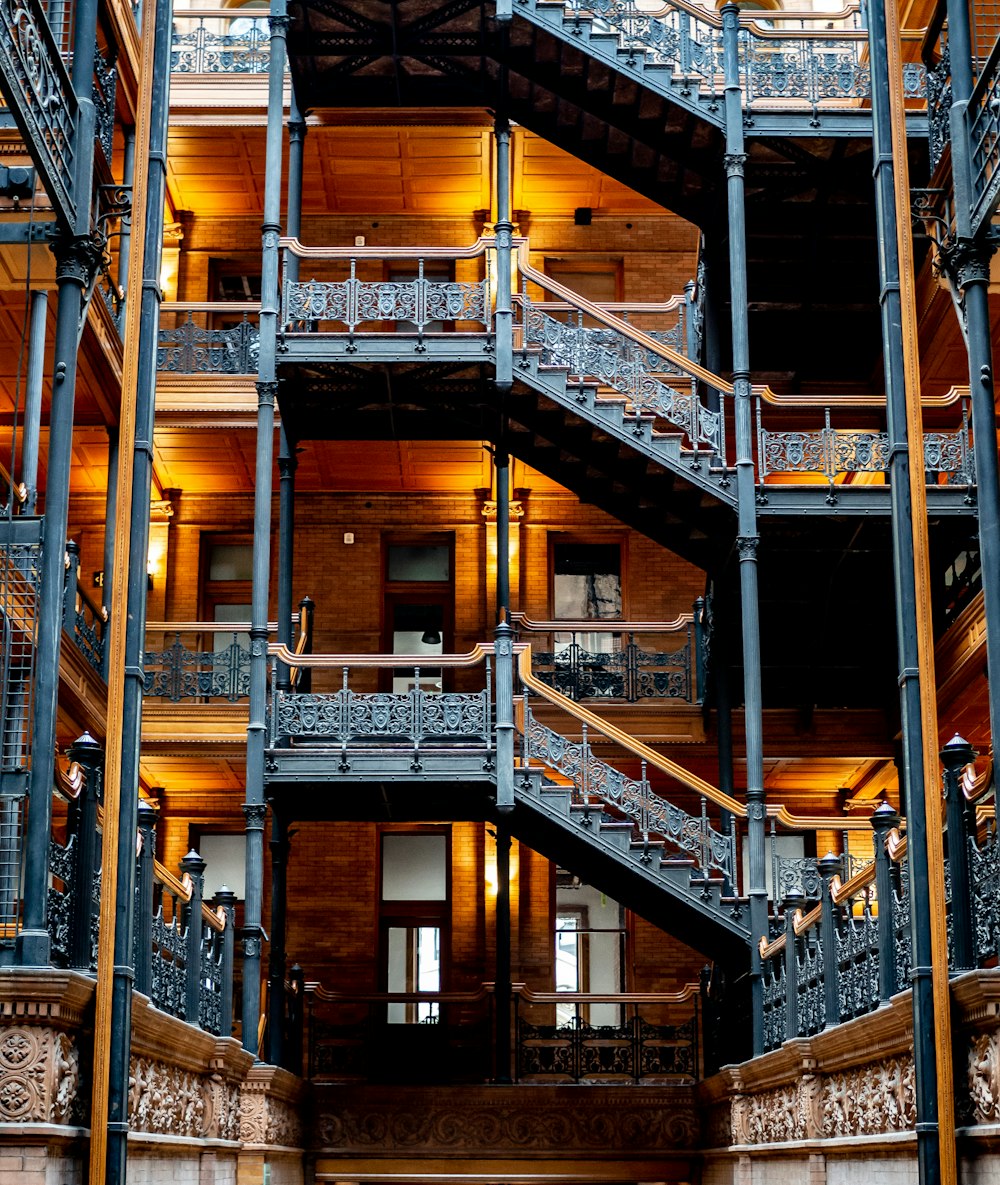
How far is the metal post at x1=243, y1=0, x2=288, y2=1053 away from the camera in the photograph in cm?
1638

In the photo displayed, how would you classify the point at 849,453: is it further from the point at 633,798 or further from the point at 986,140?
the point at 986,140

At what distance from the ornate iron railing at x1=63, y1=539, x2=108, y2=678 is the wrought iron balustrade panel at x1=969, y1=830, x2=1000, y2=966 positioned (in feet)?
31.1

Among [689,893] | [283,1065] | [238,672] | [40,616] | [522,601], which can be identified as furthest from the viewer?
[522,601]

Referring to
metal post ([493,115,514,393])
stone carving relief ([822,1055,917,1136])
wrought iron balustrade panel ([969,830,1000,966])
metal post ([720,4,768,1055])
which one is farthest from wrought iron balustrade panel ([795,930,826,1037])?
metal post ([493,115,514,393])

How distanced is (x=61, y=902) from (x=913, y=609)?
213 inches

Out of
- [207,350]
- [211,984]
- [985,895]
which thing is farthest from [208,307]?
[985,895]

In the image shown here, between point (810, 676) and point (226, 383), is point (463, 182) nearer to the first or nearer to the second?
point (226, 383)

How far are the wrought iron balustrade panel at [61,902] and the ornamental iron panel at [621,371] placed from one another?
10163 millimetres

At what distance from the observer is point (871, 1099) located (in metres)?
11.2

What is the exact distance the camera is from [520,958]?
73.8 feet

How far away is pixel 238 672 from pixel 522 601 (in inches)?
163

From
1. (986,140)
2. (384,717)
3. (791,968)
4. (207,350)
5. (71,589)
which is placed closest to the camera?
(986,140)

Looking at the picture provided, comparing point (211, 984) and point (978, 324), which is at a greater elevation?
point (978, 324)

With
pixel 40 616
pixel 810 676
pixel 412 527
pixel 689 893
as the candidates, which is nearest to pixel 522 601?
pixel 412 527
